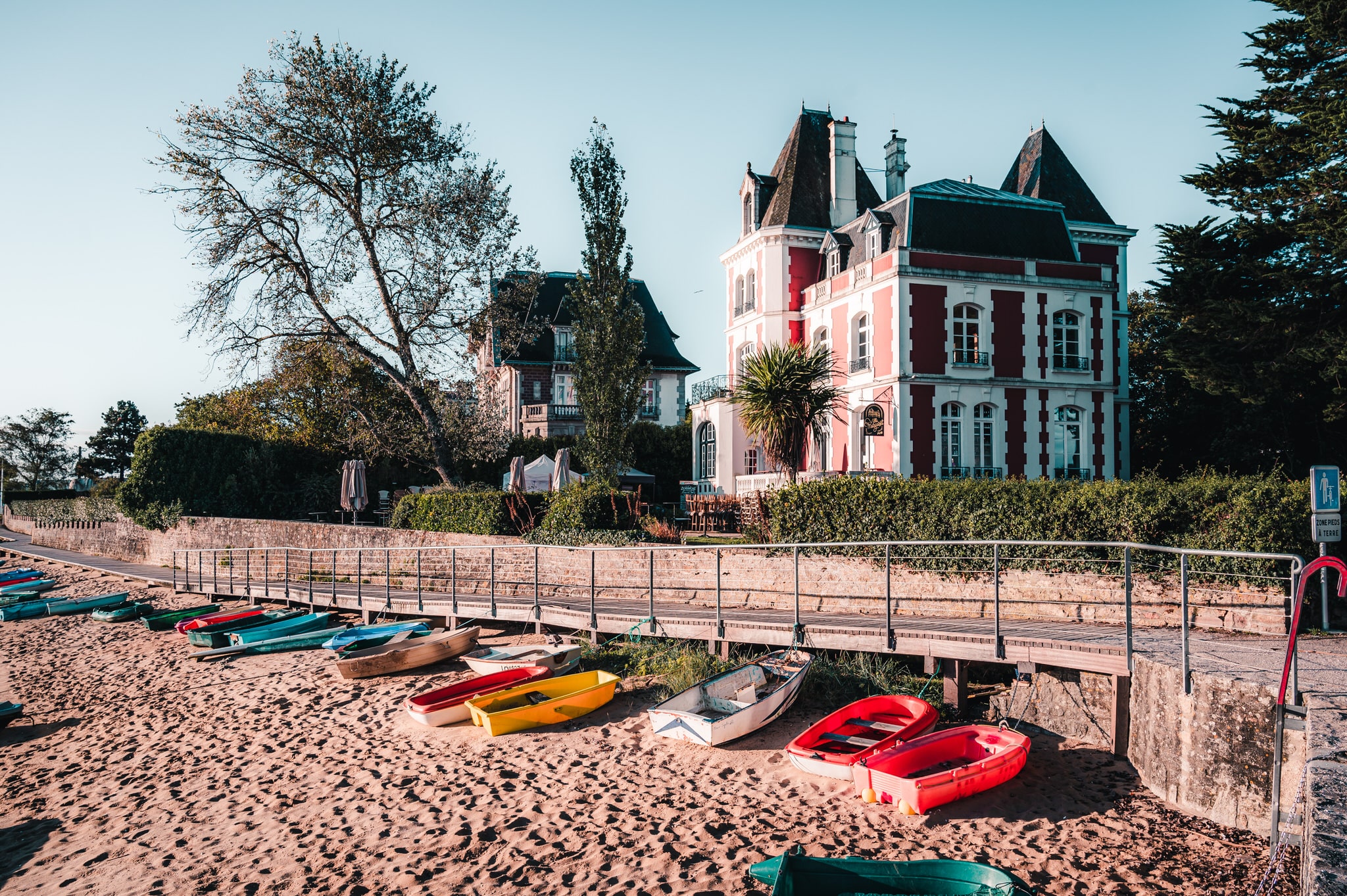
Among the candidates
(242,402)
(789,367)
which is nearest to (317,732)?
(789,367)

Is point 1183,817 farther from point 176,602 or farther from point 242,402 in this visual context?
point 242,402

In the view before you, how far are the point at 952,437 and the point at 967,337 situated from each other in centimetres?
319

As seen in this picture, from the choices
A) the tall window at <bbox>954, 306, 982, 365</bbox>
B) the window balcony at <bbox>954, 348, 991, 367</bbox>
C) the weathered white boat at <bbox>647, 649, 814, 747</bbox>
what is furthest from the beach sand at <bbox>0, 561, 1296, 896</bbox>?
the tall window at <bbox>954, 306, 982, 365</bbox>

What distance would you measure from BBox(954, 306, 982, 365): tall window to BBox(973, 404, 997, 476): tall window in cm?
153

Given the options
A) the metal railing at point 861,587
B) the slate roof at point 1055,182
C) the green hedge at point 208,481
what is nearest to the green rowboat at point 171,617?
the metal railing at point 861,587

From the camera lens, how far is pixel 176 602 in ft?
76.5

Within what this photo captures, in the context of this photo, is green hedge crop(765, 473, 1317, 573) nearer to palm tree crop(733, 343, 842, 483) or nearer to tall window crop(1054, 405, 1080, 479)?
palm tree crop(733, 343, 842, 483)

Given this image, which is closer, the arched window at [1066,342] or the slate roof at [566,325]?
the arched window at [1066,342]

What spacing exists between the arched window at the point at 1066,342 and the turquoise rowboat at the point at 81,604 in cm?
2881

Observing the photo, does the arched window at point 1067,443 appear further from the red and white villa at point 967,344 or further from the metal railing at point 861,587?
the metal railing at point 861,587

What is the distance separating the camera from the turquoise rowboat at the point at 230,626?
55.9 ft

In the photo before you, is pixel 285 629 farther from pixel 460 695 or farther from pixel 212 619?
pixel 460 695

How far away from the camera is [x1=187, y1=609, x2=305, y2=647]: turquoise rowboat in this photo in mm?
17031

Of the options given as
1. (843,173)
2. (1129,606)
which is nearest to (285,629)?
(1129,606)
